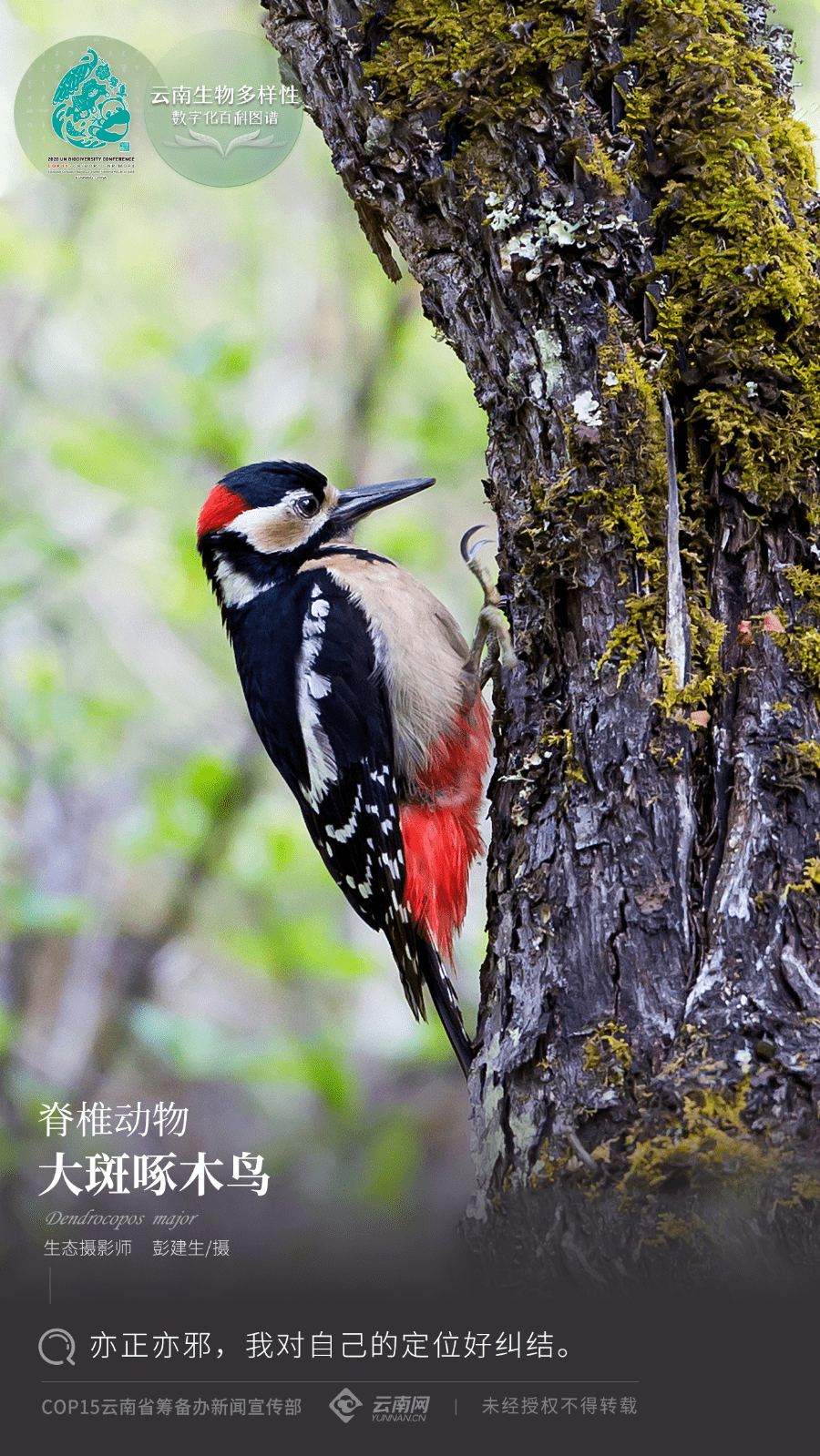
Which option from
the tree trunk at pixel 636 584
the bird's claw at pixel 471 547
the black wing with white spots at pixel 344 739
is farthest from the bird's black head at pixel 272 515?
the tree trunk at pixel 636 584

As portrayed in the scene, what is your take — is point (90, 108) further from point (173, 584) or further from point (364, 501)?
point (173, 584)

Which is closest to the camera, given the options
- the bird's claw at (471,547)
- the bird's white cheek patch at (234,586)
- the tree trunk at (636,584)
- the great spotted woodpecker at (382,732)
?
the tree trunk at (636,584)

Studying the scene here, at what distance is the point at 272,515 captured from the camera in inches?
105

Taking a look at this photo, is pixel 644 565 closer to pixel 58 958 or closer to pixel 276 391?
pixel 276 391

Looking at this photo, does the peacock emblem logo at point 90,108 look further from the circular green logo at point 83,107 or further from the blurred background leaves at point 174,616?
the blurred background leaves at point 174,616

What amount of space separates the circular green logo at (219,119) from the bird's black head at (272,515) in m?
0.74

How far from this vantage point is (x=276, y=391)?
421 cm

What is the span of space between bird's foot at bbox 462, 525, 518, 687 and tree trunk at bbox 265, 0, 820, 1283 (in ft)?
0.99

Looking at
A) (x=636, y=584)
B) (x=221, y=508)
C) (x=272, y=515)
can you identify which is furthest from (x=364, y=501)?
(x=636, y=584)

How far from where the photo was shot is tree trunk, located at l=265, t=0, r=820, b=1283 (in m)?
1.39

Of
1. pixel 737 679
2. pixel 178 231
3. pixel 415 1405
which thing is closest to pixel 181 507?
pixel 178 231

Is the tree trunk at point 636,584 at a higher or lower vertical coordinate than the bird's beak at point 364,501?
lower

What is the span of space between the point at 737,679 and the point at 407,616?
102cm

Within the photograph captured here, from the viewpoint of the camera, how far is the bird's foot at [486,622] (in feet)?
7.14
